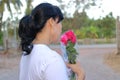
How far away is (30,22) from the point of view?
5.16ft

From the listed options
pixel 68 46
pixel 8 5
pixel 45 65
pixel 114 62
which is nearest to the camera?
pixel 45 65

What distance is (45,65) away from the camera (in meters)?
1.43

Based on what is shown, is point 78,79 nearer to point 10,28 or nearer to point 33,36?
point 33,36

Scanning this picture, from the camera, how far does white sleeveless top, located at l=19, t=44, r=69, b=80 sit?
142cm

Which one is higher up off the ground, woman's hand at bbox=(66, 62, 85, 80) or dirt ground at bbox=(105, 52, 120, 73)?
woman's hand at bbox=(66, 62, 85, 80)

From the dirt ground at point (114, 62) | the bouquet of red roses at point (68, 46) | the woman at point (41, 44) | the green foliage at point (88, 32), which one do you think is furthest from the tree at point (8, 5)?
the woman at point (41, 44)

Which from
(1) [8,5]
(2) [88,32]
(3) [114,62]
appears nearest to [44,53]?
(3) [114,62]

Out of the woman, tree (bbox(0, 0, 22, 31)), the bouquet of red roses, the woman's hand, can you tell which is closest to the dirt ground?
the bouquet of red roses

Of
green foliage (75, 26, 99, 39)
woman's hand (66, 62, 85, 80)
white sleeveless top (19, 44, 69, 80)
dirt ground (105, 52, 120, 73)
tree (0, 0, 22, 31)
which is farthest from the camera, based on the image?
green foliage (75, 26, 99, 39)

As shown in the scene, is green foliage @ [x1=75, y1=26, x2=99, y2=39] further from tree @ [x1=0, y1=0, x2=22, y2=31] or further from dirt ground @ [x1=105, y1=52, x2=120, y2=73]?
dirt ground @ [x1=105, y1=52, x2=120, y2=73]

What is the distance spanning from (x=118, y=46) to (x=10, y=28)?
14.8m

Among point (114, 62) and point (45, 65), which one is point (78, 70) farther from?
point (114, 62)

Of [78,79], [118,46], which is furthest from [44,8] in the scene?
[118,46]

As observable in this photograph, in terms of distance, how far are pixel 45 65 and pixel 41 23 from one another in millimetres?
209
